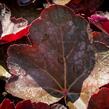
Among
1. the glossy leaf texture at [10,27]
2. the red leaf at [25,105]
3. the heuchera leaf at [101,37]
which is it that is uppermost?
the glossy leaf texture at [10,27]

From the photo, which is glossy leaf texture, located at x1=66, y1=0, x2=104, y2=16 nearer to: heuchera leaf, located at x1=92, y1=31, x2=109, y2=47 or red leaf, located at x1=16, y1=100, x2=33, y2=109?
heuchera leaf, located at x1=92, y1=31, x2=109, y2=47

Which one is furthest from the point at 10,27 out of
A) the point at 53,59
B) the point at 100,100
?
the point at 100,100

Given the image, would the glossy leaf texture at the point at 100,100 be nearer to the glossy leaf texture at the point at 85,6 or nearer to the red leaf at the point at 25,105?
the red leaf at the point at 25,105

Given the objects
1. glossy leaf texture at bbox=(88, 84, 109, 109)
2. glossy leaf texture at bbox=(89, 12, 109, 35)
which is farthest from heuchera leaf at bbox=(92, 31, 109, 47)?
glossy leaf texture at bbox=(88, 84, 109, 109)

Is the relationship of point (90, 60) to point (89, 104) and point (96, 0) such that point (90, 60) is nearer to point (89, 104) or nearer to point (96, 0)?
point (89, 104)

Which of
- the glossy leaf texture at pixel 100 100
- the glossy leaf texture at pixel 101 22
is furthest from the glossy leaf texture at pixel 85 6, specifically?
the glossy leaf texture at pixel 100 100
